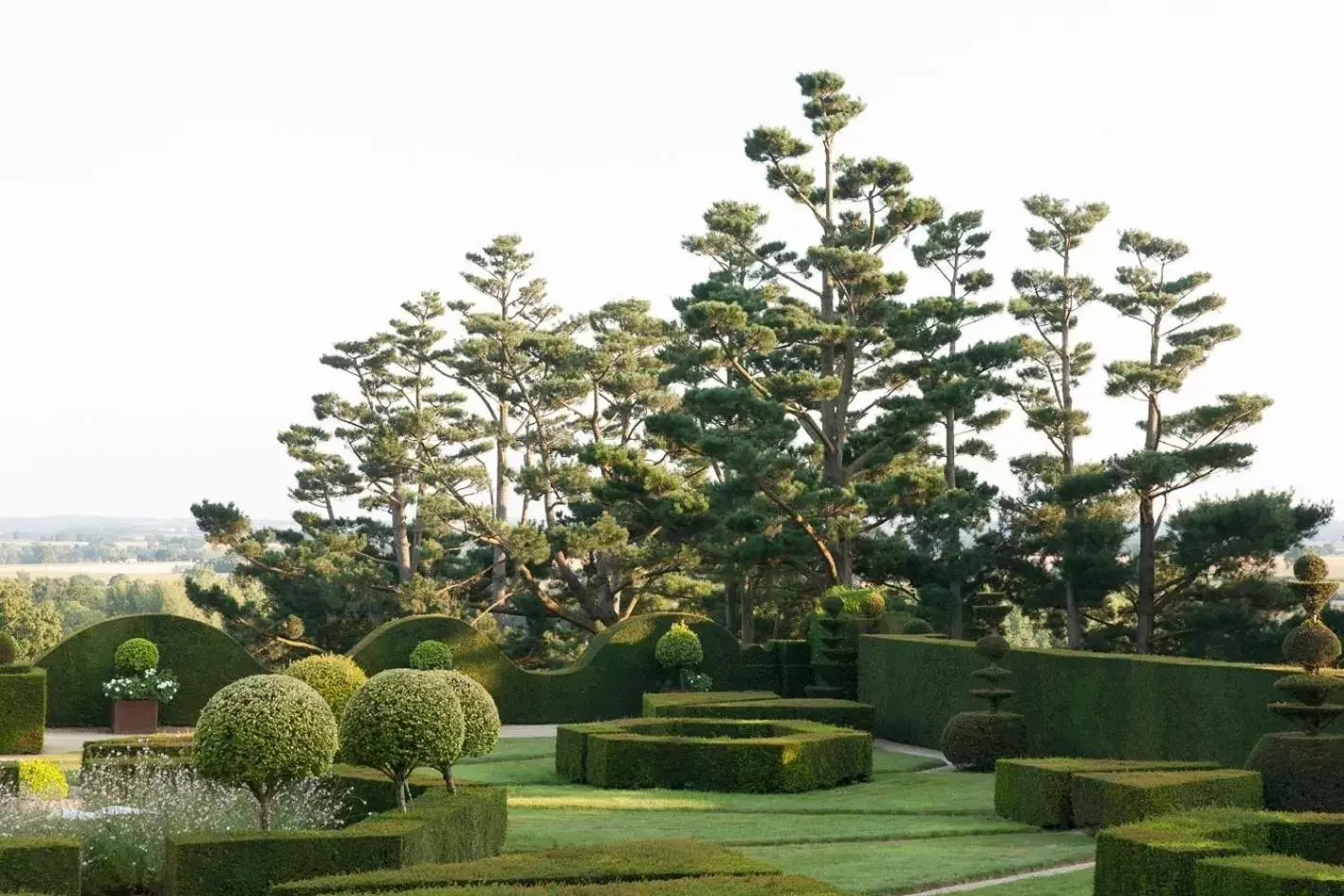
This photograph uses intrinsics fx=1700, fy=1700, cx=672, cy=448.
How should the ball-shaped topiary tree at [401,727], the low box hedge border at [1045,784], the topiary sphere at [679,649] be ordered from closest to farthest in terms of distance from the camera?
1. the ball-shaped topiary tree at [401,727]
2. the low box hedge border at [1045,784]
3. the topiary sphere at [679,649]

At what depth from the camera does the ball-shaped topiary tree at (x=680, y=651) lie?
27.4m

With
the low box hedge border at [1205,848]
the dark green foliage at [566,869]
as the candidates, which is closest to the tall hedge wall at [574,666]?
the dark green foliage at [566,869]

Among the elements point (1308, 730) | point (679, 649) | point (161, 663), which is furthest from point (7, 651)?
point (1308, 730)

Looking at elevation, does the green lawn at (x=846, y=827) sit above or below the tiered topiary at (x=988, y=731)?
→ below

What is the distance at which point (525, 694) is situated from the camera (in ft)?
88.8

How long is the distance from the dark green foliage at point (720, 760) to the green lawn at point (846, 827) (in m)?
0.29

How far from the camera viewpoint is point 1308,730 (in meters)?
14.1

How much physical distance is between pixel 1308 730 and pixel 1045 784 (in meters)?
2.26

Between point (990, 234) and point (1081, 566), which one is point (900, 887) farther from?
point (990, 234)

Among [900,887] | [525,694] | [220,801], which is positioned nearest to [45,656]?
Result: [525,694]

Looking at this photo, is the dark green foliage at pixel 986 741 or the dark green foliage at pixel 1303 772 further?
the dark green foliage at pixel 986 741

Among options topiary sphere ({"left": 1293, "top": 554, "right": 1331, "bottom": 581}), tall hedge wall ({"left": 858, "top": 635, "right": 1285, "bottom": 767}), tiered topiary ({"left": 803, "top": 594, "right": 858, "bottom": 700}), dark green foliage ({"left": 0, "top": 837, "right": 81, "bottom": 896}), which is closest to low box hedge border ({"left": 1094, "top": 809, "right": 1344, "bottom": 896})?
topiary sphere ({"left": 1293, "top": 554, "right": 1331, "bottom": 581})

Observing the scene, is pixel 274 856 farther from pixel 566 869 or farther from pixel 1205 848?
pixel 1205 848

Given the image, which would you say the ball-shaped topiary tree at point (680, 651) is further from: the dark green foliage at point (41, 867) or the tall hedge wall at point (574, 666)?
the dark green foliage at point (41, 867)
